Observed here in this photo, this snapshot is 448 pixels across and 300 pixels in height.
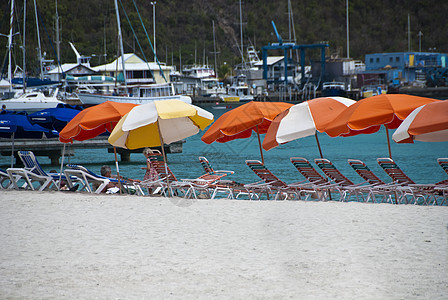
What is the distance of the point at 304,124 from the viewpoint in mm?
9695

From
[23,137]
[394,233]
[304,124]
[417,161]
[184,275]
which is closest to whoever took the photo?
[184,275]

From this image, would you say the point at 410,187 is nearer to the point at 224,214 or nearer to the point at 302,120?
the point at 302,120

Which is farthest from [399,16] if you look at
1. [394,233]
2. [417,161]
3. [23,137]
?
[394,233]

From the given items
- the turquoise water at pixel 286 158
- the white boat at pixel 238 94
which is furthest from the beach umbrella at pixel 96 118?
the white boat at pixel 238 94

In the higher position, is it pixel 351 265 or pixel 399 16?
pixel 399 16

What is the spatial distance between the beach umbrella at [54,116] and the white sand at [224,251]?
6.17 meters

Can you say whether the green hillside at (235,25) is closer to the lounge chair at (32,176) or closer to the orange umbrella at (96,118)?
the lounge chair at (32,176)

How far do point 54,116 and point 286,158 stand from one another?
Result: 1238 centimetres

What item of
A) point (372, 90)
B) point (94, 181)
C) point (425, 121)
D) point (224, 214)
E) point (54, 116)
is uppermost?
point (425, 121)

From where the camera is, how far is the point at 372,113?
939cm

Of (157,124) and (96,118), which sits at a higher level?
(96,118)

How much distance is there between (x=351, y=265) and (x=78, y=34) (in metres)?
111

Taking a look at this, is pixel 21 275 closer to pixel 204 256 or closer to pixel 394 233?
pixel 204 256

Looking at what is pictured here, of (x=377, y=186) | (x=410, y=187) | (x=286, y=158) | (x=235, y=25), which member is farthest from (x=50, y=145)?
(x=235, y=25)
